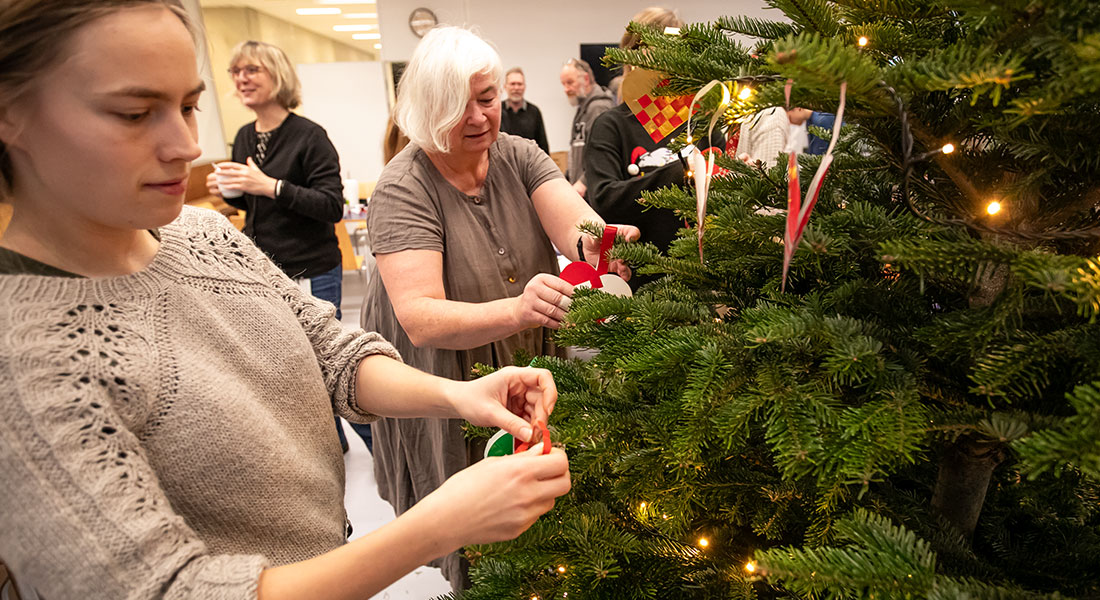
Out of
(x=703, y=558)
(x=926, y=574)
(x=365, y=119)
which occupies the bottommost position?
(x=703, y=558)

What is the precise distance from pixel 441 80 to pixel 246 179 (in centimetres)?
138

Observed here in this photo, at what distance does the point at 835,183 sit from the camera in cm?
88

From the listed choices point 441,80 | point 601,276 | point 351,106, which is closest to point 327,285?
point 441,80

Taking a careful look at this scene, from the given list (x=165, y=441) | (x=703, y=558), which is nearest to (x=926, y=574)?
(x=703, y=558)

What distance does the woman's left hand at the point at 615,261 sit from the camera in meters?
1.43

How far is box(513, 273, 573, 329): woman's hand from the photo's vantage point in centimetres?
138

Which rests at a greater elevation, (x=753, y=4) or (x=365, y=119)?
(x=753, y=4)

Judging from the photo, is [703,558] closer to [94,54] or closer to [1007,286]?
[1007,286]

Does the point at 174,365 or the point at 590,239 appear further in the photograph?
the point at 590,239

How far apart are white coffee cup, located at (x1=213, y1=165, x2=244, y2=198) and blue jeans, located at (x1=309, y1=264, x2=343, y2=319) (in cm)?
46

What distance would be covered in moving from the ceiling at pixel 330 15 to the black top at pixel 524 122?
8.79 feet

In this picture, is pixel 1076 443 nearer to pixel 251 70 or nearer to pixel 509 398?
pixel 509 398

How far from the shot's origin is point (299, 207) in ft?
8.95

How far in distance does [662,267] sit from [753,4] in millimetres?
7872
